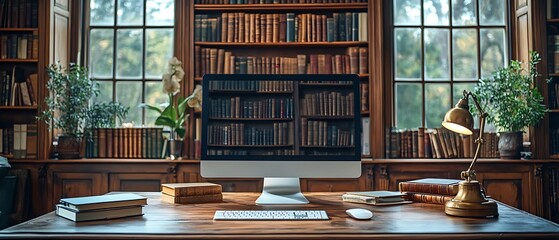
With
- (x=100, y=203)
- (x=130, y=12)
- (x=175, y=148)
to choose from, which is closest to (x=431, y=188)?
(x=100, y=203)

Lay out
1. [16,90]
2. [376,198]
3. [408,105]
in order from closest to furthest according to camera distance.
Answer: [376,198] < [16,90] < [408,105]

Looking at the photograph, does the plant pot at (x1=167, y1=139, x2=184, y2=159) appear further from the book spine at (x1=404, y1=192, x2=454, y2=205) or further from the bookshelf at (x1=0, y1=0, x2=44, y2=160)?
the book spine at (x1=404, y1=192, x2=454, y2=205)

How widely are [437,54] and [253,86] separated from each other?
88.1 inches

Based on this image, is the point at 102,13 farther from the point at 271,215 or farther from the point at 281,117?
the point at 271,215

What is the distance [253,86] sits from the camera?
219 centimetres

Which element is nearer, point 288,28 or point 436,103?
point 288,28

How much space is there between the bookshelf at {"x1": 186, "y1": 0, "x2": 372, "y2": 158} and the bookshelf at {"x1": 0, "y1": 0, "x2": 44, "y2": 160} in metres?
1.08

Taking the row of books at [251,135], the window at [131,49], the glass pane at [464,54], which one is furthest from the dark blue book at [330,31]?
the row of books at [251,135]

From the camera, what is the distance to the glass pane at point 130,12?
404 cm

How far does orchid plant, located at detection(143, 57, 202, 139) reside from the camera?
3.56m

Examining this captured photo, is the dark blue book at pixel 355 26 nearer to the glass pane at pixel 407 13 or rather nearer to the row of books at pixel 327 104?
the glass pane at pixel 407 13

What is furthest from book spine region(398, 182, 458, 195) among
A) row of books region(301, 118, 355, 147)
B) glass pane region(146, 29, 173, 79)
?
glass pane region(146, 29, 173, 79)

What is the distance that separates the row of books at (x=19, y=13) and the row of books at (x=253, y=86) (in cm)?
216

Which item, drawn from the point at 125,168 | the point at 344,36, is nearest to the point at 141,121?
the point at 125,168
